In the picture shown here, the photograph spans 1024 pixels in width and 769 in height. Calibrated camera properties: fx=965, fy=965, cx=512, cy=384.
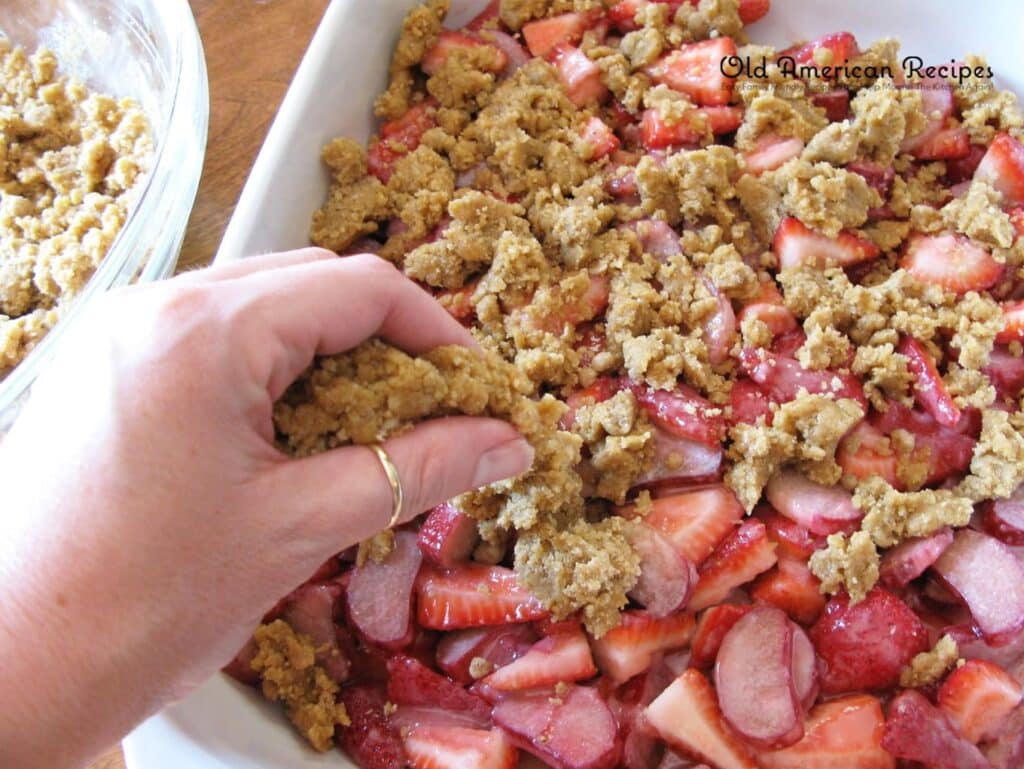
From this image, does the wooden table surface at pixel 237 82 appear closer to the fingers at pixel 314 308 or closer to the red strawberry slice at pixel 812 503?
the fingers at pixel 314 308

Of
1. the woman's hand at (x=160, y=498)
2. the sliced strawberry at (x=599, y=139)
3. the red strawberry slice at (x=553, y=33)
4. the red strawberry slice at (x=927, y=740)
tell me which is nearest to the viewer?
the woman's hand at (x=160, y=498)

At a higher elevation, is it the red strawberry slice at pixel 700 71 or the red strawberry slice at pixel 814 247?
the red strawberry slice at pixel 700 71

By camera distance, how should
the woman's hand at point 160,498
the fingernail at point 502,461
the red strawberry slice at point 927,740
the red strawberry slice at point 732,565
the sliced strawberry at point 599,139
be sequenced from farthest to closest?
the sliced strawberry at point 599,139 → the red strawberry slice at point 732,565 → the red strawberry slice at point 927,740 → the fingernail at point 502,461 → the woman's hand at point 160,498

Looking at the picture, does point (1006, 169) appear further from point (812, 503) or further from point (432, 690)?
point (432, 690)

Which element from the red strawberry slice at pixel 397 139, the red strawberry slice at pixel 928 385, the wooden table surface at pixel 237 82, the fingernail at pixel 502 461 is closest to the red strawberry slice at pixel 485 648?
the fingernail at pixel 502 461

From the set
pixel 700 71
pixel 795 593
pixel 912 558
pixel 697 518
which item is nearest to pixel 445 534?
pixel 697 518

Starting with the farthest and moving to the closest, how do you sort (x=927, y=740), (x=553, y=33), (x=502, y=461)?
(x=553, y=33) < (x=927, y=740) < (x=502, y=461)

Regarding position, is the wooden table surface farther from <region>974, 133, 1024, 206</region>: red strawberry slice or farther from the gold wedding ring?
<region>974, 133, 1024, 206</region>: red strawberry slice
